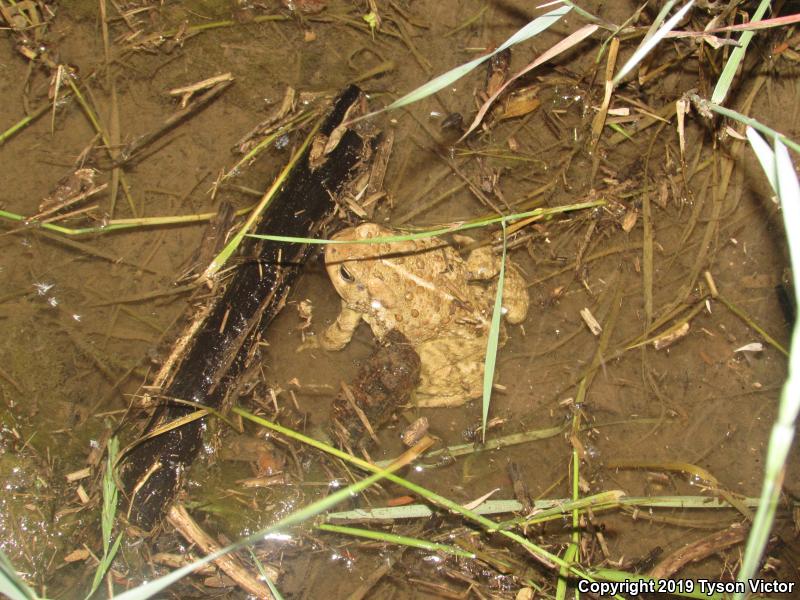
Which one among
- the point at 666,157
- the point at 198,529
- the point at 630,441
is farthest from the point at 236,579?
the point at 666,157

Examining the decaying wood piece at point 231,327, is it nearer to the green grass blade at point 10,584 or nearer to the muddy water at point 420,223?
the muddy water at point 420,223

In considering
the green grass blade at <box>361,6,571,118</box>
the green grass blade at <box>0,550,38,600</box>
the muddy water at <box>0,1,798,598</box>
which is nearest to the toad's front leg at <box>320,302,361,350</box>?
the muddy water at <box>0,1,798,598</box>

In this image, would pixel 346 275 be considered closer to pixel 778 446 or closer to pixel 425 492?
pixel 425 492

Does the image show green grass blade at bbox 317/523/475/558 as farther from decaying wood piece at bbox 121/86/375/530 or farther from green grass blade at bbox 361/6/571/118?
green grass blade at bbox 361/6/571/118

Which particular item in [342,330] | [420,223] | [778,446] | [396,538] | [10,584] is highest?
[778,446]

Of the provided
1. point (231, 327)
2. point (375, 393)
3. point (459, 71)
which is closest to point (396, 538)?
point (375, 393)

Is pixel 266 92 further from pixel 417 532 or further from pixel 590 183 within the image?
pixel 417 532

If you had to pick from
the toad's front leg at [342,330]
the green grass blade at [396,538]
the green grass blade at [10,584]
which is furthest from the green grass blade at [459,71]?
the green grass blade at [10,584]
